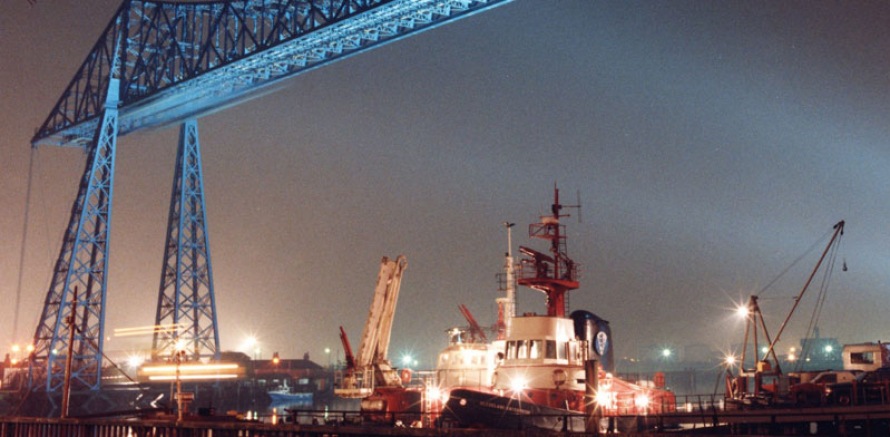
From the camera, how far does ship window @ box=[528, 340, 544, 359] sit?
35.2 meters

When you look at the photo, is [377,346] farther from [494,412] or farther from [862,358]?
[862,358]

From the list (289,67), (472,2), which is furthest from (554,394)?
(289,67)

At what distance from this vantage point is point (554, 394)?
3362cm

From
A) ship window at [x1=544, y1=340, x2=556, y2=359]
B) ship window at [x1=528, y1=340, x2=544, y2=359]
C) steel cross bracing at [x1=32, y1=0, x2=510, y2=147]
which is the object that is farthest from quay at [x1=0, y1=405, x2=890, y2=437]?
steel cross bracing at [x1=32, y1=0, x2=510, y2=147]

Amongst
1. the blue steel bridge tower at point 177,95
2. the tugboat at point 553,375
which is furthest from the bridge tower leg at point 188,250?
the tugboat at point 553,375

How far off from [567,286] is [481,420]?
10049 millimetres

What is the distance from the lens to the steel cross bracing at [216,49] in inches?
2346

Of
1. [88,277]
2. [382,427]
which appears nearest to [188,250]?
[88,277]

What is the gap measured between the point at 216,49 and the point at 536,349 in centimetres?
4713

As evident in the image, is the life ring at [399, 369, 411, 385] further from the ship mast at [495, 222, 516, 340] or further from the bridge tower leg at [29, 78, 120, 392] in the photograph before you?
the bridge tower leg at [29, 78, 120, 392]

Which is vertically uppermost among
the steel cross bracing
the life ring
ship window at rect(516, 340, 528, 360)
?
the steel cross bracing

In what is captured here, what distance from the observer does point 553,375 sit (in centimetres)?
3453

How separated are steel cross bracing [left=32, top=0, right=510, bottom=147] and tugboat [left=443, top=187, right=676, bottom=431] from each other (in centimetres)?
2209

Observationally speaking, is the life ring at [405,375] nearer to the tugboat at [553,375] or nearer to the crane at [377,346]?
the crane at [377,346]
